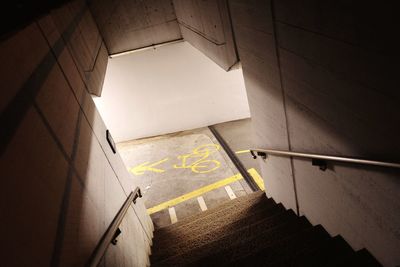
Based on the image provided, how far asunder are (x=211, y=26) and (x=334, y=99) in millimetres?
2916

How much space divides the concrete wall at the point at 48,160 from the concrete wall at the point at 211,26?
6.47 ft

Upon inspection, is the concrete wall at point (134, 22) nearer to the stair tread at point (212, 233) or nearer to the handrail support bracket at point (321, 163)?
the stair tread at point (212, 233)

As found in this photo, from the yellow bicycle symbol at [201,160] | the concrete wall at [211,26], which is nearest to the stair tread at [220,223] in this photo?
the concrete wall at [211,26]

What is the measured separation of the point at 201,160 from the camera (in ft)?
26.2

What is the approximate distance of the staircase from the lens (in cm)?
272

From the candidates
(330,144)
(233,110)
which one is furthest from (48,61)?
(233,110)

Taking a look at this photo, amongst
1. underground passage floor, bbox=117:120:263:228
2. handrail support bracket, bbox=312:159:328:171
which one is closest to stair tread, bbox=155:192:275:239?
underground passage floor, bbox=117:120:263:228

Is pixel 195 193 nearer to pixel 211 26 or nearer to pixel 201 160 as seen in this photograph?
pixel 201 160

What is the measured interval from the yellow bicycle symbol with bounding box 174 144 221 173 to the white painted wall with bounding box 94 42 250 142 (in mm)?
1668

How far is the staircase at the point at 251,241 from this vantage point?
8.93 ft

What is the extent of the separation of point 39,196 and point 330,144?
7.21 ft

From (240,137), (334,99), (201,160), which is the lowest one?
(240,137)

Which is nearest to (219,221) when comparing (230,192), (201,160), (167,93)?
(230,192)

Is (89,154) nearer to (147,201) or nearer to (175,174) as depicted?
(147,201)
